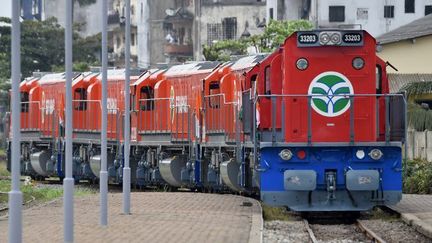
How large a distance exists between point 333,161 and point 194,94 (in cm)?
1101

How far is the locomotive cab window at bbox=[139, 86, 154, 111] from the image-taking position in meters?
34.3

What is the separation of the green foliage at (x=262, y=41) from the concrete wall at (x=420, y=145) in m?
20.7

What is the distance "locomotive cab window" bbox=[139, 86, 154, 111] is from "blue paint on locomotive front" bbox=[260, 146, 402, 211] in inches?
572

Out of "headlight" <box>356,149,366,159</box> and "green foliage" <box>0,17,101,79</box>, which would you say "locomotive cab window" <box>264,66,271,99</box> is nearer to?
"headlight" <box>356,149,366,159</box>

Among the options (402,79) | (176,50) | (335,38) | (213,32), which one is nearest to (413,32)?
(402,79)

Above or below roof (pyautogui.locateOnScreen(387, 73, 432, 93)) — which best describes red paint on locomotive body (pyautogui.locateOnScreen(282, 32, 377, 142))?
below

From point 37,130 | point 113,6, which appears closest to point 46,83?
point 37,130

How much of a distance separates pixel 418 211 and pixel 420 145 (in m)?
12.2

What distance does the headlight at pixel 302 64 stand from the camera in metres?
20.8

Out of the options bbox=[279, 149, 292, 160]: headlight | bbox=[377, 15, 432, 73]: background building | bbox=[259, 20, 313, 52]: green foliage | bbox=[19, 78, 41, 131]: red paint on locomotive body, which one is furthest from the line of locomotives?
bbox=[259, 20, 313, 52]: green foliage

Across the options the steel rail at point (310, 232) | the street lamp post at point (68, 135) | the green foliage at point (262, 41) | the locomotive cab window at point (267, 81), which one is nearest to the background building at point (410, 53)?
the green foliage at point (262, 41)

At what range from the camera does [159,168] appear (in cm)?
3256

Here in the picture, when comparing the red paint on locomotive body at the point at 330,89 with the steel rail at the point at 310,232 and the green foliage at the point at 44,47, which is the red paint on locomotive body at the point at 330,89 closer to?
the steel rail at the point at 310,232

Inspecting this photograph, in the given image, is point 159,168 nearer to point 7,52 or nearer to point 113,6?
point 7,52
